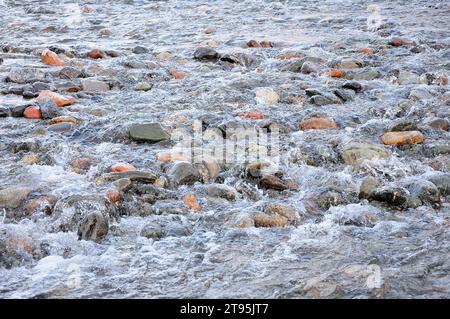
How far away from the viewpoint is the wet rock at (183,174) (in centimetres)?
434

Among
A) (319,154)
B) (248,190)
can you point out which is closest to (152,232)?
(248,190)

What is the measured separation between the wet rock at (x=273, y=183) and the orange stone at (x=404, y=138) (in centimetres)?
125

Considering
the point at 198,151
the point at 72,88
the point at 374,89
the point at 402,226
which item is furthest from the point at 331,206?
the point at 72,88

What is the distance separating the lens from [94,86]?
6590 mm

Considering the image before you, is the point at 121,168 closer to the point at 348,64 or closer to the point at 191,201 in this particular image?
the point at 191,201

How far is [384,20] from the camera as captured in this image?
10.1m

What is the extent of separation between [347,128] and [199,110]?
1566mm

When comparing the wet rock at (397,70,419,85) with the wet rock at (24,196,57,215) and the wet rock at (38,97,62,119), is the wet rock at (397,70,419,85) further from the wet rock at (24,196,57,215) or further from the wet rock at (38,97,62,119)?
the wet rock at (24,196,57,215)

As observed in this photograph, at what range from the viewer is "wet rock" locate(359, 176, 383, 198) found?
4.08 metres

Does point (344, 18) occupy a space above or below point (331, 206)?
above

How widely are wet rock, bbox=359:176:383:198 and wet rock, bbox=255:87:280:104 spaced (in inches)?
84.1

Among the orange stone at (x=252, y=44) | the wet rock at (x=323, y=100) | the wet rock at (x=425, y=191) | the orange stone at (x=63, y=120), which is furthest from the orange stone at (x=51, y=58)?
the wet rock at (x=425, y=191)

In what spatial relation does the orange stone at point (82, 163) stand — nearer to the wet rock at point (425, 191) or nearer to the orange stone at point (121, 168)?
the orange stone at point (121, 168)
